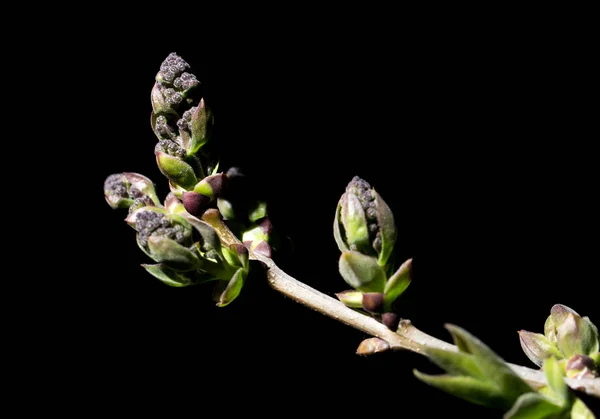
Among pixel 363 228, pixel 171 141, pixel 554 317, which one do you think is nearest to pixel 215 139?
pixel 171 141

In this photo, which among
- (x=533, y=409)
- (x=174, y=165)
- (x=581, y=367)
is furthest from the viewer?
(x=174, y=165)

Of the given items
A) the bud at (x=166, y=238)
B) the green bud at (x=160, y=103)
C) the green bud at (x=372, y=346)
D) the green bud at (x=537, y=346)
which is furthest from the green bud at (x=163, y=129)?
the green bud at (x=537, y=346)

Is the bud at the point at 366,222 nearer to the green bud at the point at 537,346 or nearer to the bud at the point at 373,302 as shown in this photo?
the bud at the point at 373,302

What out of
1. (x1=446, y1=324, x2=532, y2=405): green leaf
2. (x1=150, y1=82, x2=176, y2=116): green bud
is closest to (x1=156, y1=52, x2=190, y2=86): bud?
(x1=150, y1=82, x2=176, y2=116): green bud

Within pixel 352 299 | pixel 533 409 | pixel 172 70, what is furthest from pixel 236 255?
pixel 533 409

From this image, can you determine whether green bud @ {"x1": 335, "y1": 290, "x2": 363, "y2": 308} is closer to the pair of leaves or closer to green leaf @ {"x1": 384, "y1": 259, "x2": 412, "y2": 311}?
green leaf @ {"x1": 384, "y1": 259, "x2": 412, "y2": 311}

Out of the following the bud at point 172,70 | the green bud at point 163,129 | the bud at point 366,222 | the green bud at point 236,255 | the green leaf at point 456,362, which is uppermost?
the bud at point 172,70

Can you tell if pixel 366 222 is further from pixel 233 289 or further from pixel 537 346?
pixel 537 346
